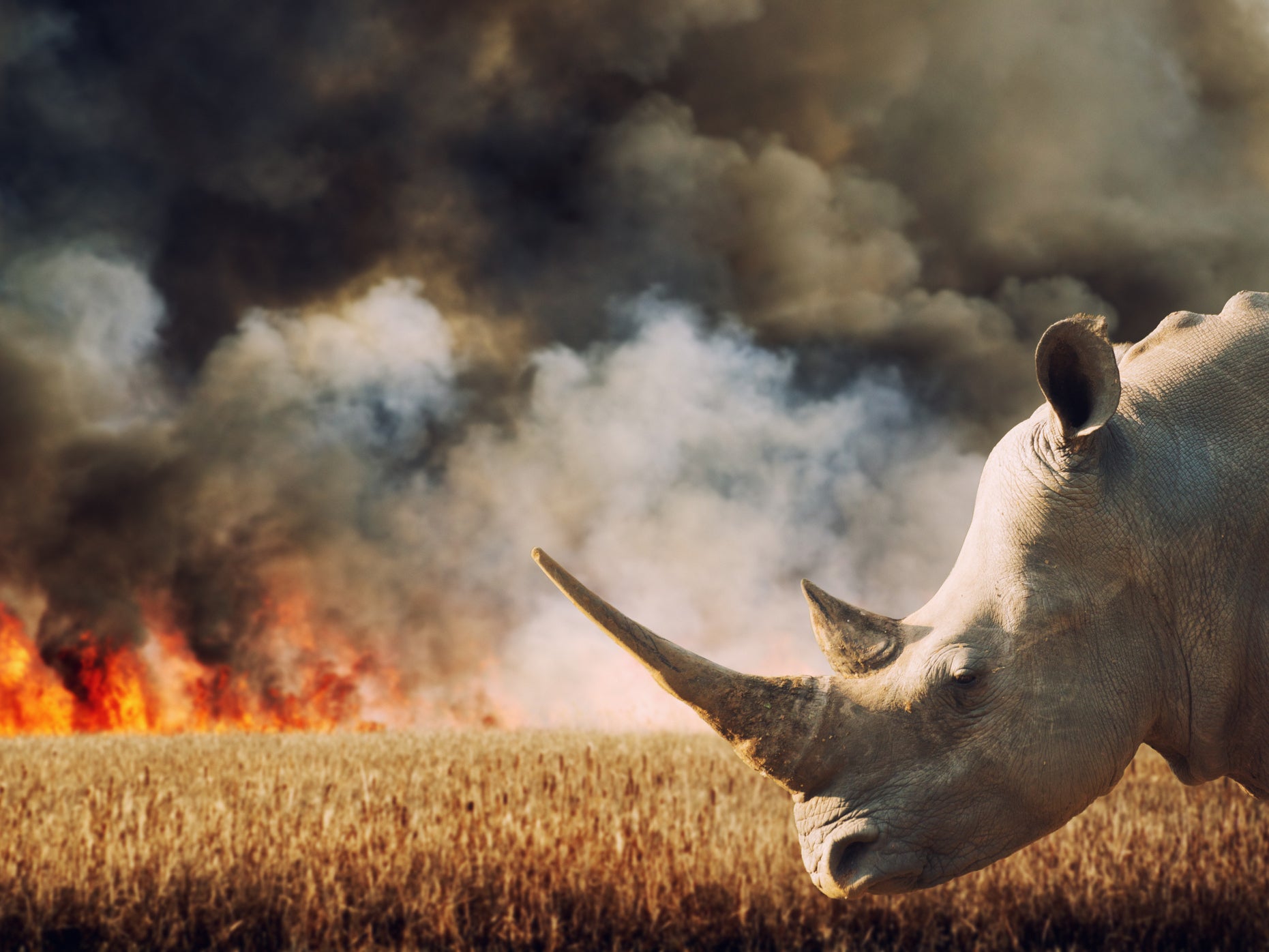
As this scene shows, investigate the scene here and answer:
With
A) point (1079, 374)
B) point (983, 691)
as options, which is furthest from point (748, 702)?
point (1079, 374)

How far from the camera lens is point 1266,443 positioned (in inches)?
92.6

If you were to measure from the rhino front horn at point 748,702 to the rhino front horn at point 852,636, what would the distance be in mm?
171

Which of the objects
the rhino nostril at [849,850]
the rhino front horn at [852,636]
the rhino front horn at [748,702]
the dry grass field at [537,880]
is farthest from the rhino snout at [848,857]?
the dry grass field at [537,880]

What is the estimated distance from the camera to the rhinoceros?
6.93 ft

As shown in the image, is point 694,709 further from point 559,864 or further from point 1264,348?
point 559,864

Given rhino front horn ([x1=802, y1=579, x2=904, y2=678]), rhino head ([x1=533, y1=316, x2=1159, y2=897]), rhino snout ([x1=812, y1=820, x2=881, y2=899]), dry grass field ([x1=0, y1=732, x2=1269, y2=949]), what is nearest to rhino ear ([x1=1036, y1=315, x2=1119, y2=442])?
rhino head ([x1=533, y1=316, x2=1159, y2=897])

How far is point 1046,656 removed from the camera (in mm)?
2178

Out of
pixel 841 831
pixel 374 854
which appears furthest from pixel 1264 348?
pixel 374 854

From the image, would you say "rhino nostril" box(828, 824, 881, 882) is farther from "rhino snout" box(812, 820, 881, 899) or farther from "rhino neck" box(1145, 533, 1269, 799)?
"rhino neck" box(1145, 533, 1269, 799)

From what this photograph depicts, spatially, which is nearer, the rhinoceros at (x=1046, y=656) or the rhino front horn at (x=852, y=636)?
the rhinoceros at (x=1046, y=656)

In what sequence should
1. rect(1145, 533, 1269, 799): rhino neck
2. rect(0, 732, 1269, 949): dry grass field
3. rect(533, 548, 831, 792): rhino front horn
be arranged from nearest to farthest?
rect(533, 548, 831, 792): rhino front horn < rect(1145, 533, 1269, 799): rhino neck < rect(0, 732, 1269, 949): dry grass field

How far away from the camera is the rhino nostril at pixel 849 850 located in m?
2.07

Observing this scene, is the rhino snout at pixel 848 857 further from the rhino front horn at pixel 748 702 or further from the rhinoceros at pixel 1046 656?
the rhino front horn at pixel 748 702

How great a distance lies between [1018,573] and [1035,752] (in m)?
0.41
